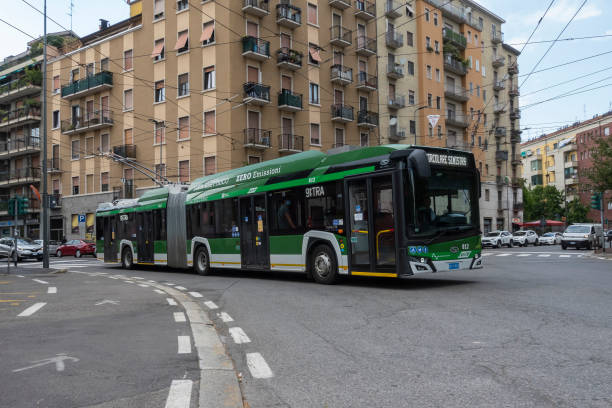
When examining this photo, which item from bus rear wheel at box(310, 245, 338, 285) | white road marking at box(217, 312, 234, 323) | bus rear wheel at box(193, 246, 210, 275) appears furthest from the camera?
bus rear wheel at box(193, 246, 210, 275)

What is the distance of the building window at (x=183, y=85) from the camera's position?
3822cm

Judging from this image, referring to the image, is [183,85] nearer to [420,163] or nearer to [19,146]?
[19,146]

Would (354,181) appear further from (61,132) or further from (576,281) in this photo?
(61,132)

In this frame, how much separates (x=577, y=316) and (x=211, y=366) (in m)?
5.07

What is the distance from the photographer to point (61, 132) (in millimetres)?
47188

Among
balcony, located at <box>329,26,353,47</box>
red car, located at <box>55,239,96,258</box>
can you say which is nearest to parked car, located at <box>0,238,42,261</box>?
red car, located at <box>55,239,96,258</box>

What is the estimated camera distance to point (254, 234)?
51.3 ft

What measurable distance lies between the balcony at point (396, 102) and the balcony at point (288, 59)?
1142 centimetres

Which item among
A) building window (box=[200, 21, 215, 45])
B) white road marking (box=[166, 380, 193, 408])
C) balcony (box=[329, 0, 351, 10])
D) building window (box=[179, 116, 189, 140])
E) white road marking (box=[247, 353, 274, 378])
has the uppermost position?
balcony (box=[329, 0, 351, 10])

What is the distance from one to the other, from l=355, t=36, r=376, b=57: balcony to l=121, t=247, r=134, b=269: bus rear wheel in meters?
28.0

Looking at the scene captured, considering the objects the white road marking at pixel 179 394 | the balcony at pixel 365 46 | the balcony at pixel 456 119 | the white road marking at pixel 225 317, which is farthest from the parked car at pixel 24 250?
the balcony at pixel 456 119

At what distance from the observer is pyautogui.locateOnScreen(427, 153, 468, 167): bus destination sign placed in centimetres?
1177

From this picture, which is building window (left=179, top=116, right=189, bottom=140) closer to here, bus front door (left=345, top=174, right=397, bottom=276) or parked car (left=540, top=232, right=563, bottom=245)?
bus front door (left=345, top=174, right=397, bottom=276)

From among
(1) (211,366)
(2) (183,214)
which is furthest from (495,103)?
(1) (211,366)
